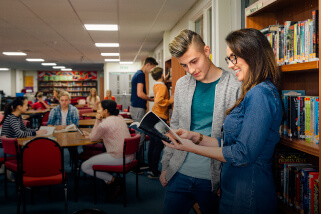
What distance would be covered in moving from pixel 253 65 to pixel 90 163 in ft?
8.32

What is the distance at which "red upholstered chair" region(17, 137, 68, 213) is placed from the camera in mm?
2631

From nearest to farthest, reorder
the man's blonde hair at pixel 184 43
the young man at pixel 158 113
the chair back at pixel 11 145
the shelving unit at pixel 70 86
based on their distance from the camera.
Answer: the man's blonde hair at pixel 184 43 < the chair back at pixel 11 145 < the young man at pixel 158 113 < the shelving unit at pixel 70 86

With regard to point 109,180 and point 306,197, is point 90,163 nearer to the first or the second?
point 109,180

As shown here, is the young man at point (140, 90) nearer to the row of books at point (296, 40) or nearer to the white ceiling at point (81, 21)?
the white ceiling at point (81, 21)

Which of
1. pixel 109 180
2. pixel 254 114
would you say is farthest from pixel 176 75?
pixel 254 114

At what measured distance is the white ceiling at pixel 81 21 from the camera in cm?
445

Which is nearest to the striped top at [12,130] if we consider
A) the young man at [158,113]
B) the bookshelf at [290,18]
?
the young man at [158,113]

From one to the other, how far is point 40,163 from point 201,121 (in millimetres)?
1909

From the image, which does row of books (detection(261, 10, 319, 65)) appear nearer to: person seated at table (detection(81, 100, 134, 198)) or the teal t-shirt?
the teal t-shirt

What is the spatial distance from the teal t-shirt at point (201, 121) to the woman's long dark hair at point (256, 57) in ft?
1.21

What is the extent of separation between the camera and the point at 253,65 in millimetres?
1145

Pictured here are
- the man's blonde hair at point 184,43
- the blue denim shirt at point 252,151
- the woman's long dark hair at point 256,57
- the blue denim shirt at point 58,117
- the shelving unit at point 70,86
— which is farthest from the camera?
the shelving unit at point 70,86

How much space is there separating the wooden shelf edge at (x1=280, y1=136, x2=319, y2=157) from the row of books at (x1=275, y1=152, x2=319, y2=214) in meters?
0.16

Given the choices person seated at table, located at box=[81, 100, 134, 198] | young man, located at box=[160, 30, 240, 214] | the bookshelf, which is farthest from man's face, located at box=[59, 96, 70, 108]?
the bookshelf
